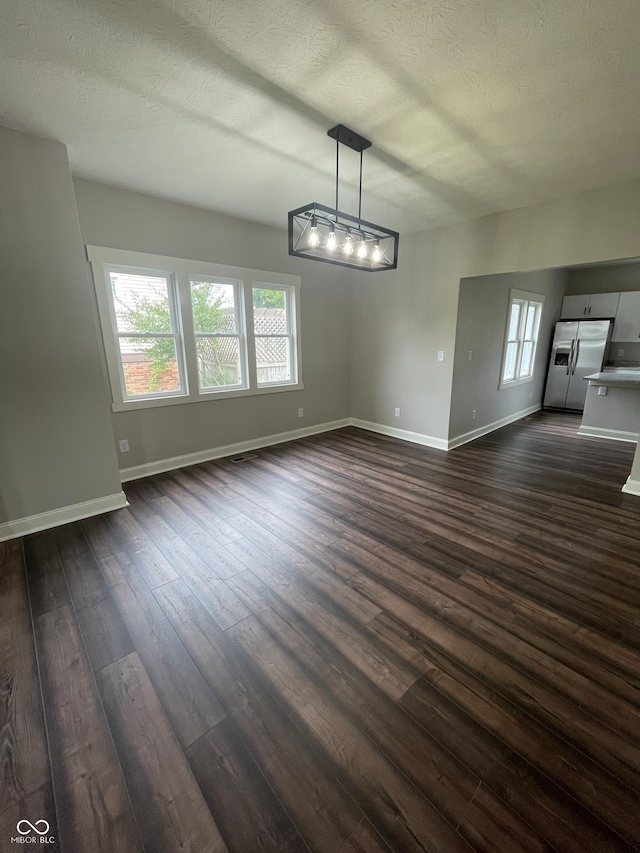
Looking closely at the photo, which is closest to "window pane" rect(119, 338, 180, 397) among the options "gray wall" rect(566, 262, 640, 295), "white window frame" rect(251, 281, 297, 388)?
"white window frame" rect(251, 281, 297, 388)

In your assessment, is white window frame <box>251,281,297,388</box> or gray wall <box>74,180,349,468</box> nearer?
gray wall <box>74,180,349,468</box>

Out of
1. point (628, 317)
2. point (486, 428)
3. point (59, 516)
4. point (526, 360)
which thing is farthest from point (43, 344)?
point (628, 317)

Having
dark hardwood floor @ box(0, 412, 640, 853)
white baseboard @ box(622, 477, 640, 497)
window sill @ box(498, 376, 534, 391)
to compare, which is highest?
window sill @ box(498, 376, 534, 391)

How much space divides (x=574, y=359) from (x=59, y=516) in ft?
26.9

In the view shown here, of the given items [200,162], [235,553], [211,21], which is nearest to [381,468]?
[235,553]

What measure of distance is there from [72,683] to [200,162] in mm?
3377

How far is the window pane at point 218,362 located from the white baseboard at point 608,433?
520 cm

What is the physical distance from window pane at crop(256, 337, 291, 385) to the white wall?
1.29 m

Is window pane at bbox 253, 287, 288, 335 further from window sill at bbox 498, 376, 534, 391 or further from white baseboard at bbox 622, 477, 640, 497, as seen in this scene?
white baseboard at bbox 622, 477, 640, 497

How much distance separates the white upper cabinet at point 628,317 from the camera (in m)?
6.04

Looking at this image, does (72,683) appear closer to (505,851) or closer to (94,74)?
(505,851)

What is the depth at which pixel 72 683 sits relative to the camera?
1496mm

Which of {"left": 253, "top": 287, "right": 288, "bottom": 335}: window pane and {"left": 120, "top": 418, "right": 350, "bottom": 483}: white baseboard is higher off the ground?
{"left": 253, "top": 287, "right": 288, "bottom": 335}: window pane

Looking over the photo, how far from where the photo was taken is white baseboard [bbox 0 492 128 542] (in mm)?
2594
